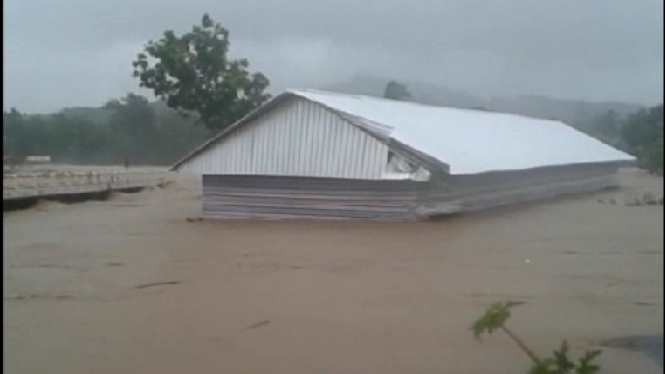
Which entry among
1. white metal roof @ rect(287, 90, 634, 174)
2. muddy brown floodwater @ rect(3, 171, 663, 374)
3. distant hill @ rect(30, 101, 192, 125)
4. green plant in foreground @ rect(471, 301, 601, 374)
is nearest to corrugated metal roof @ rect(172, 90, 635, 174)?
white metal roof @ rect(287, 90, 634, 174)

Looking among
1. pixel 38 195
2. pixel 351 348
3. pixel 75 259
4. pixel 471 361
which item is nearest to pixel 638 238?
pixel 471 361

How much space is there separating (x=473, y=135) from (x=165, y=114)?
1.50 m

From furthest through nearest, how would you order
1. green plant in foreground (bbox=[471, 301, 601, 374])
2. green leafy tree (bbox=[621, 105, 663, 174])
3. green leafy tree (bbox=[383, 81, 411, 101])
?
green leafy tree (bbox=[383, 81, 411, 101]) → green plant in foreground (bbox=[471, 301, 601, 374]) → green leafy tree (bbox=[621, 105, 663, 174])

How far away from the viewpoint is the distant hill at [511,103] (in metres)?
3.12

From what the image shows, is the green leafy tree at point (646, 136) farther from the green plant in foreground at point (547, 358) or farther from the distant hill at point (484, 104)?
the green plant in foreground at point (547, 358)

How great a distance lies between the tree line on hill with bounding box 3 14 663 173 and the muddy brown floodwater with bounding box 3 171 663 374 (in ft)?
1.88

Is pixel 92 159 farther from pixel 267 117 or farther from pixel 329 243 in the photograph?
pixel 329 243

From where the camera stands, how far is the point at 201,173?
4.56m

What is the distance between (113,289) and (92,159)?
64 centimetres

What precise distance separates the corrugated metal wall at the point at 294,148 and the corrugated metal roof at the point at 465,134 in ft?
0.26

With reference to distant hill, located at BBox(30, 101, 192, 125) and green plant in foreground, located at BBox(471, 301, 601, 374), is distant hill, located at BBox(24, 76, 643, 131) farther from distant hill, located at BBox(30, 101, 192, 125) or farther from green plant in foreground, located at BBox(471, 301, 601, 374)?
green plant in foreground, located at BBox(471, 301, 601, 374)

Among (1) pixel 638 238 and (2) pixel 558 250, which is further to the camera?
(2) pixel 558 250

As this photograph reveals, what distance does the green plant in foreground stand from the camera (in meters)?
2.63

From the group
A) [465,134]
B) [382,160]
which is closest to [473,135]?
[465,134]
